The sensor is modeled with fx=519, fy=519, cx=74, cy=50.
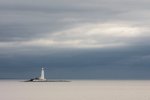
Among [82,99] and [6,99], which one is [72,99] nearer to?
[82,99]

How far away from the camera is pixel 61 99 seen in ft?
383

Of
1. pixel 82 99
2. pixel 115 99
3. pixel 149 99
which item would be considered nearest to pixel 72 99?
pixel 82 99

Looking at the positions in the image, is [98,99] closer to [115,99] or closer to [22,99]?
[115,99]

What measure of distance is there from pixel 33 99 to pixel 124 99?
20178mm

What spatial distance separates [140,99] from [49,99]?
66.5 ft

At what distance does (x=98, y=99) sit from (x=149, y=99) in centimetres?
1145

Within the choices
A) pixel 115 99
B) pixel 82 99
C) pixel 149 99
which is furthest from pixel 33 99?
pixel 149 99

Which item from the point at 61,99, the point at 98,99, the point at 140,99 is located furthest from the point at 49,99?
the point at 140,99

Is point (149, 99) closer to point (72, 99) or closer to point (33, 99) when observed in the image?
point (72, 99)

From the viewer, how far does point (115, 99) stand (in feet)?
381

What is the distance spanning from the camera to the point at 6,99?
11388 cm

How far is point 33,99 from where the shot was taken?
11469 cm

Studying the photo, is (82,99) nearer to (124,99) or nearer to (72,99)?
(72,99)

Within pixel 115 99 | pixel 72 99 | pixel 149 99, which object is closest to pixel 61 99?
pixel 72 99
